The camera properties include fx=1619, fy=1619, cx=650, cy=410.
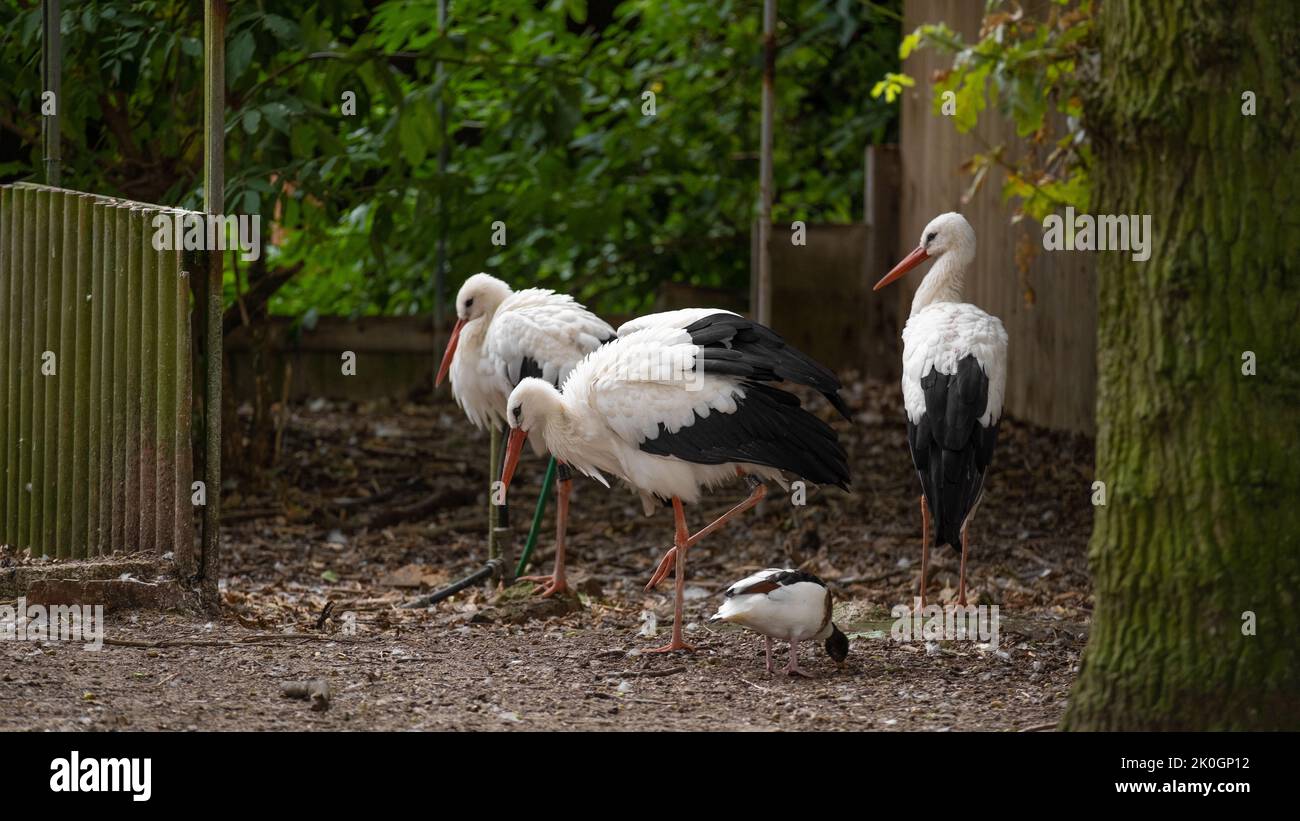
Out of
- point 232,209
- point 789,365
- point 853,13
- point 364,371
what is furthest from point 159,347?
point 853,13

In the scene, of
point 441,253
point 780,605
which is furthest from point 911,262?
point 441,253

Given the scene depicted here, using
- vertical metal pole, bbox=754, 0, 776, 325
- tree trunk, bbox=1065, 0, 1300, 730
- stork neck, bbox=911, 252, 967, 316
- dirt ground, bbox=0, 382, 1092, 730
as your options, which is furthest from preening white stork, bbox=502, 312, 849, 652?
vertical metal pole, bbox=754, 0, 776, 325

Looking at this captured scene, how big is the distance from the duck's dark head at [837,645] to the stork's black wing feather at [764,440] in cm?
58

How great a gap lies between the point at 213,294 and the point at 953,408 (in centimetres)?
296

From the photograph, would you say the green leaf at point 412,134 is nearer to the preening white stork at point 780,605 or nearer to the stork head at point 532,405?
the stork head at point 532,405

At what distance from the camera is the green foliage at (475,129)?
25.9 ft

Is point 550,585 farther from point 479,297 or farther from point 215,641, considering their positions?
point 215,641

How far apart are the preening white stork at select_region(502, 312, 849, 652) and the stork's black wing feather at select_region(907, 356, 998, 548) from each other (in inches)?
20.4

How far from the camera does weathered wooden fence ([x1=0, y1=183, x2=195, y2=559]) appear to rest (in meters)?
6.11

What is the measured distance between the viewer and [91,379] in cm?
634

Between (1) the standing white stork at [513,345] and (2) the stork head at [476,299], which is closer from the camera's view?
(1) the standing white stork at [513,345]

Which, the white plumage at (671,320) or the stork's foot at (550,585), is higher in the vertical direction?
the white plumage at (671,320)

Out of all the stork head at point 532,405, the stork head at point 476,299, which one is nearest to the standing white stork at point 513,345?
the stork head at point 476,299

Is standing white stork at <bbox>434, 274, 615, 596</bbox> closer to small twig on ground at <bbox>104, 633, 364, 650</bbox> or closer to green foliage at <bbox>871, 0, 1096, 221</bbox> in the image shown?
small twig on ground at <bbox>104, 633, 364, 650</bbox>
